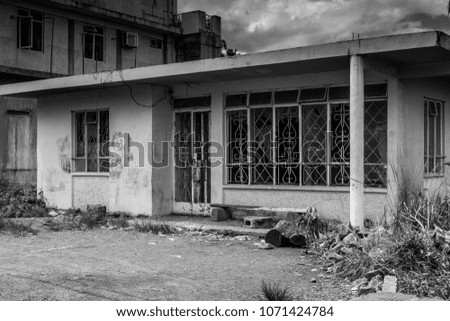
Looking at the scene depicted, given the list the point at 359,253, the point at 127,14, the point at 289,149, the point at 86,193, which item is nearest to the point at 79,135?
the point at 86,193

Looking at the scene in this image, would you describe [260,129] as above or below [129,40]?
below

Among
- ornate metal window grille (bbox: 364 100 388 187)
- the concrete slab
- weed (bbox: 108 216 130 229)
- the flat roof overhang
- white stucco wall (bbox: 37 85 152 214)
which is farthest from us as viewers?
white stucco wall (bbox: 37 85 152 214)

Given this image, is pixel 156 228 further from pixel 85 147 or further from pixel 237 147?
pixel 85 147

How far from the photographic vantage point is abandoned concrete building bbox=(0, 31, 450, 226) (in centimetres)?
925

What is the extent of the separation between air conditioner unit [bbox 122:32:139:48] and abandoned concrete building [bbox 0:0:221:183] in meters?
0.04

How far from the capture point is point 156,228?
33.5 ft

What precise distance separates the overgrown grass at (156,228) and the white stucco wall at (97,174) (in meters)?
1.46

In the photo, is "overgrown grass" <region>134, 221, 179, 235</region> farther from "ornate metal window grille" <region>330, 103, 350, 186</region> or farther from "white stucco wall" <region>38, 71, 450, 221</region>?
"ornate metal window grille" <region>330, 103, 350, 186</region>

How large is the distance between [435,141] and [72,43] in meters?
13.5

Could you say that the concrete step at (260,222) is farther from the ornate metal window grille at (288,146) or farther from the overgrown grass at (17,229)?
the overgrown grass at (17,229)

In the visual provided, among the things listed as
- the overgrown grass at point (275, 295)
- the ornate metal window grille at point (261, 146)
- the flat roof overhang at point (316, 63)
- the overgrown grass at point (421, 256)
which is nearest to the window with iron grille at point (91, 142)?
the flat roof overhang at point (316, 63)

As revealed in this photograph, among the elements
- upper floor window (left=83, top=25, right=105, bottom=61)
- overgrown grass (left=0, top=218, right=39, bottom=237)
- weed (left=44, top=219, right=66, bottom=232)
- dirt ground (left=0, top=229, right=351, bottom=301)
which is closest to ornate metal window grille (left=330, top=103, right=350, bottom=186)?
dirt ground (left=0, top=229, right=351, bottom=301)

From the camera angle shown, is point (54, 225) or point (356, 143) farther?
point (54, 225)

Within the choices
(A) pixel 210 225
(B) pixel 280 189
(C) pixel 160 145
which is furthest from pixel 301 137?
(C) pixel 160 145
